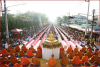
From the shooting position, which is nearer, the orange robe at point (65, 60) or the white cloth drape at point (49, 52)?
the orange robe at point (65, 60)

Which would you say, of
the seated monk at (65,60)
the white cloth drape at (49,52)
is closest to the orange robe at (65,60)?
the seated monk at (65,60)

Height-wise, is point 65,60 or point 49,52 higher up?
point 49,52

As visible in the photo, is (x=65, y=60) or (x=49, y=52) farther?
(x=49, y=52)

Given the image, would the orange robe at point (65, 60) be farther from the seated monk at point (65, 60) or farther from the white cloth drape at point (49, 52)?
the white cloth drape at point (49, 52)

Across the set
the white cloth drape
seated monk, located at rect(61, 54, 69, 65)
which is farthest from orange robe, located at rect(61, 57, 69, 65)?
the white cloth drape

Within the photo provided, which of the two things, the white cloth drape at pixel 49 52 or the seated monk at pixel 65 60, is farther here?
the white cloth drape at pixel 49 52

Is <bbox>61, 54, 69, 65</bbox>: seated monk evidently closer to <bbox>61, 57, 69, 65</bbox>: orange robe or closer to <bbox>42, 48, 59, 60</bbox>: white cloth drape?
<bbox>61, 57, 69, 65</bbox>: orange robe

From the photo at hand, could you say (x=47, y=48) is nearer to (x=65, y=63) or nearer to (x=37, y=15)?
(x=65, y=63)

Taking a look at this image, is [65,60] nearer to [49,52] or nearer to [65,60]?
[65,60]

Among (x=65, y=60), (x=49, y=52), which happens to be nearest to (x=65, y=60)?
(x=65, y=60)

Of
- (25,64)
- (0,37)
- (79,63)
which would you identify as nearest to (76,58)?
(79,63)

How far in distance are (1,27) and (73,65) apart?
12054 mm

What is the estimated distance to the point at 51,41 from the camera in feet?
26.5

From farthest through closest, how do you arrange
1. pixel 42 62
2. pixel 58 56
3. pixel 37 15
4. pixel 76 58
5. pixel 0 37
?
1. pixel 37 15
2. pixel 0 37
3. pixel 58 56
4. pixel 42 62
5. pixel 76 58
